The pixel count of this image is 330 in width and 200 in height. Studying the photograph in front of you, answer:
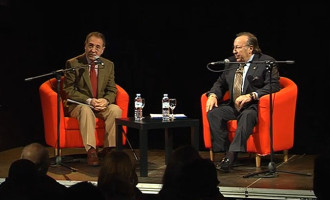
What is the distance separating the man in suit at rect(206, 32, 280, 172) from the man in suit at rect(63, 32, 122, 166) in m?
0.95

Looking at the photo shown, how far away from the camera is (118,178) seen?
9.72ft

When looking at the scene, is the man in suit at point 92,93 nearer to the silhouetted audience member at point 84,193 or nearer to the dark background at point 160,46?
the dark background at point 160,46

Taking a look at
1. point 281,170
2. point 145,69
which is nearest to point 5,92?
point 145,69

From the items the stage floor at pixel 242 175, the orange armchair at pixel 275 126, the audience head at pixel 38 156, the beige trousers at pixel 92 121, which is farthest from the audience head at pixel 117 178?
the beige trousers at pixel 92 121

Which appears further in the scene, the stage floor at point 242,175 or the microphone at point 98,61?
the microphone at point 98,61

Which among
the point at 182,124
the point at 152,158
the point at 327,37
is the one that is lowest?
the point at 152,158

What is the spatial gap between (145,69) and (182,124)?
2008mm

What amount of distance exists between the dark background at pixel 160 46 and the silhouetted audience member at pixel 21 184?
429 cm

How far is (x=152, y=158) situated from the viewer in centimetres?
641

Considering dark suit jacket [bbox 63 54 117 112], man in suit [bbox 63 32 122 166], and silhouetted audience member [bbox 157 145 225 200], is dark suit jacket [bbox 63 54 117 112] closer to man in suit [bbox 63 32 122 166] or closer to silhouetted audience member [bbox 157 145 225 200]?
man in suit [bbox 63 32 122 166]

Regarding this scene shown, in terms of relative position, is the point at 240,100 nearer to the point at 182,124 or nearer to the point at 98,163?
the point at 182,124

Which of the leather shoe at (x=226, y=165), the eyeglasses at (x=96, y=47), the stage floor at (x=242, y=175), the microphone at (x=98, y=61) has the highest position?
the eyeglasses at (x=96, y=47)

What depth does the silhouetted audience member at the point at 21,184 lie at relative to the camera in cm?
277

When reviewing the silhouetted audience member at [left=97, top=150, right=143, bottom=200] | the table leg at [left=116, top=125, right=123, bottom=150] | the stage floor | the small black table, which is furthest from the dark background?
the silhouetted audience member at [left=97, top=150, right=143, bottom=200]
